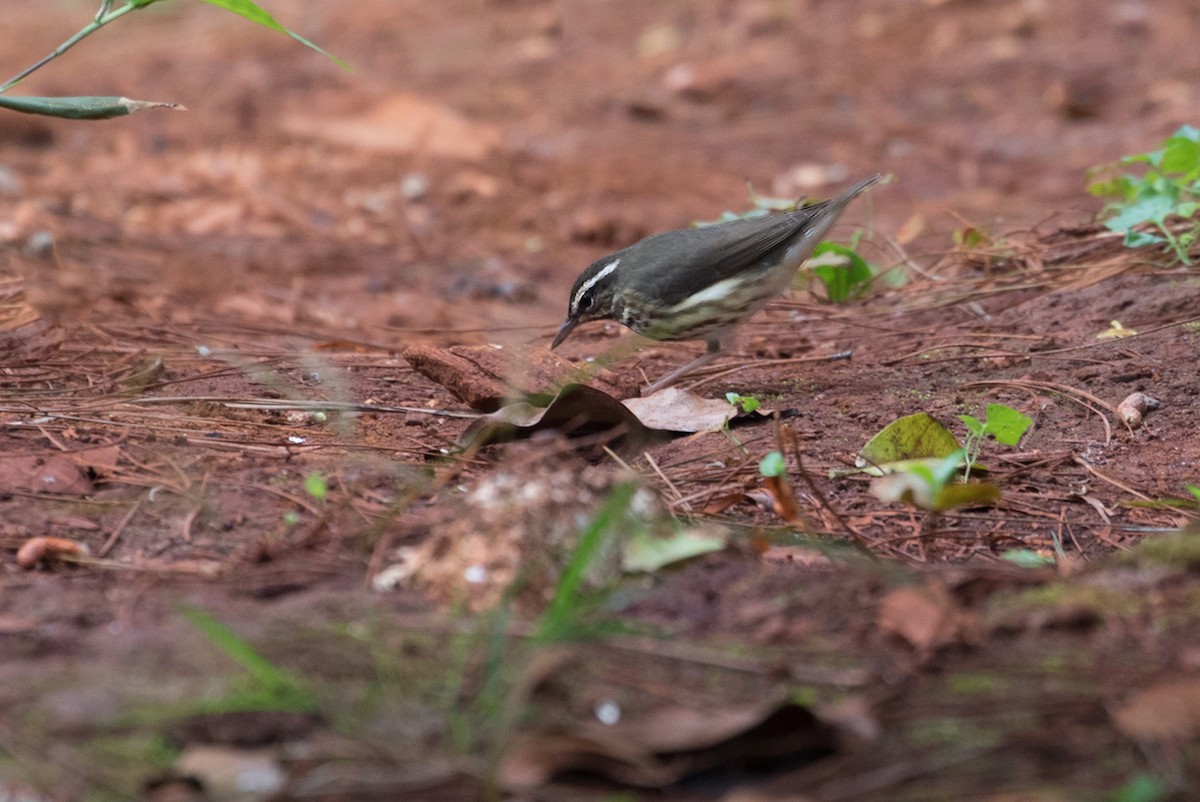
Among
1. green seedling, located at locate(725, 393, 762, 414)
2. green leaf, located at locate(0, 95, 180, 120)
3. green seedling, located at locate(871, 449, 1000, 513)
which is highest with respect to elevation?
green leaf, located at locate(0, 95, 180, 120)

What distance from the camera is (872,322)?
622cm

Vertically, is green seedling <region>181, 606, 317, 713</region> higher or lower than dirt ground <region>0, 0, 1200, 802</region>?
higher

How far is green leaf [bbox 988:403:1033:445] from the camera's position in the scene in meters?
3.93

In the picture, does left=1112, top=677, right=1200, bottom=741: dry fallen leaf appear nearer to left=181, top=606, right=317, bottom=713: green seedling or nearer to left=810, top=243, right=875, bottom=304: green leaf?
left=181, top=606, right=317, bottom=713: green seedling

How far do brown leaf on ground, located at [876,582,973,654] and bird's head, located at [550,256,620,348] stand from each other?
331 centimetres

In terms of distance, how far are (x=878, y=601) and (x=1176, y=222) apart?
4222mm

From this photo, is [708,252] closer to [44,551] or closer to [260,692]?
[44,551]

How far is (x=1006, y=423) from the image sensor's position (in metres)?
3.96

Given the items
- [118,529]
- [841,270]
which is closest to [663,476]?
[118,529]

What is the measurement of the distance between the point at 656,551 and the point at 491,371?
6.00ft

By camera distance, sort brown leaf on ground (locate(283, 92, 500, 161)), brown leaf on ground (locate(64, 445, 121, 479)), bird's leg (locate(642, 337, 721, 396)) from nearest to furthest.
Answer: brown leaf on ground (locate(64, 445, 121, 479)), bird's leg (locate(642, 337, 721, 396)), brown leaf on ground (locate(283, 92, 500, 161))

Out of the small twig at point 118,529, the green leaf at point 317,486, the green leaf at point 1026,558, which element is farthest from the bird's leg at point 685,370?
the small twig at point 118,529

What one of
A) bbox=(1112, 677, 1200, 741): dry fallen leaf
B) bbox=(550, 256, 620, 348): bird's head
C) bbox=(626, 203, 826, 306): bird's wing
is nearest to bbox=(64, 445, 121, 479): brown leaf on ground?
bbox=(550, 256, 620, 348): bird's head

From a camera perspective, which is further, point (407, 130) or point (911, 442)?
point (407, 130)
